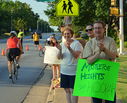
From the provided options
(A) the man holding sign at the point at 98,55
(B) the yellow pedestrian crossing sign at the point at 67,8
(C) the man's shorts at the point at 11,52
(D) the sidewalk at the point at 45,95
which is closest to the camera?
(A) the man holding sign at the point at 98,55

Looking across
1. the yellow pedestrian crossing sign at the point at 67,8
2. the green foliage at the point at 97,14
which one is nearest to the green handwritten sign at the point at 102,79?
the yellow pedestrian crossing sign at the point at 67,8

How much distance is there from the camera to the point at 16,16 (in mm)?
134375

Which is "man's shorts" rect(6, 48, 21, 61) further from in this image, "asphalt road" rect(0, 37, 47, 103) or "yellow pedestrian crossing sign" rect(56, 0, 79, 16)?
"yellow pedestrian crossing sign" rect(56, 0, 79, 16)

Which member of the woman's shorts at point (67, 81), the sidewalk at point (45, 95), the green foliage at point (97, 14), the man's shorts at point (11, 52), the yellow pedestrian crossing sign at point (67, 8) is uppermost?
the green foliage at point (97, 14)

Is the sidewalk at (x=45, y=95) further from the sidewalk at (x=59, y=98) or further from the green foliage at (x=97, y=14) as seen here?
the green foliage at (x=97, y=14)

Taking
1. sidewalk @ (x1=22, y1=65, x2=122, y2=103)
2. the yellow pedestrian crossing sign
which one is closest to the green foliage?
sidewalk @ (x1=22, y1=65, x2=122, y2=103)

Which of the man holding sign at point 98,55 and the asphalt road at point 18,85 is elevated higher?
the man holding sign at point 98,55

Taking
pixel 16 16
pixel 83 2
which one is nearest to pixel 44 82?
pixel 83 2

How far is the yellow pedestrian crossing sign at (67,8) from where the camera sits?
12.0 m

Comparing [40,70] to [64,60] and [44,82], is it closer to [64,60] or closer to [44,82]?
[44,82]

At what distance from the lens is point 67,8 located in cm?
1213

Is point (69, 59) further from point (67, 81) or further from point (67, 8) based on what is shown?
point (67, 8)

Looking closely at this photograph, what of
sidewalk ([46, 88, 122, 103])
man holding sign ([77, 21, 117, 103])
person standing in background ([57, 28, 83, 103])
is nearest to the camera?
man holding sign ([77, 21, 117, 103])

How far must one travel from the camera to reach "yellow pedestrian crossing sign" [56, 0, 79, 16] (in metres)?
12.0
